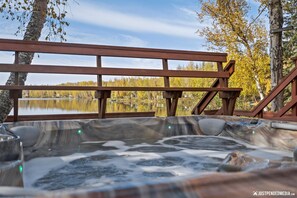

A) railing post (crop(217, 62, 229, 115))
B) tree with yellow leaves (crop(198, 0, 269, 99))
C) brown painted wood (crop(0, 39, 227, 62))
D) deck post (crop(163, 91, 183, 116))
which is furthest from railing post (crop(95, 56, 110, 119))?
tree with yellow leaves (crop(198, 0, 269, 99))

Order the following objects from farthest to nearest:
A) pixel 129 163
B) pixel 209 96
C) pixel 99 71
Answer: pixel 209 96 < pixel 99 71 < pixel 129 163

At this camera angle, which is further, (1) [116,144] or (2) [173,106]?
(2) [173,106]

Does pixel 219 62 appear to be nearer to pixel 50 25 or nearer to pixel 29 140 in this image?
pixel 29 140

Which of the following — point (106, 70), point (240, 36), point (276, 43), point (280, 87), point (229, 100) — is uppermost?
point (240, 36)

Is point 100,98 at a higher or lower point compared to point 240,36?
lower

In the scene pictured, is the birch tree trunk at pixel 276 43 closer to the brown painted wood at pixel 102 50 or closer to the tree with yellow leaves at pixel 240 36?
the brown painted wood at pixel 102 50

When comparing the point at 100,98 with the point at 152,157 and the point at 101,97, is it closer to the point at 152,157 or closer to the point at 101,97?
the point at 101,97

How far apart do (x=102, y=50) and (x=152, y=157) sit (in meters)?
1.36

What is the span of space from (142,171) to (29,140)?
1084 mm

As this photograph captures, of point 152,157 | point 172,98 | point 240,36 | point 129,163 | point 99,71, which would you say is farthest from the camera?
point 240,36

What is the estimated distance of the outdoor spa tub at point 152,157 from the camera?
1.69 ft

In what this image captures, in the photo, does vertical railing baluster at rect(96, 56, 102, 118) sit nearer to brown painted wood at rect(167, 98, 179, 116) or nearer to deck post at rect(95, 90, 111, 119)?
deck post at rect(95, 90, 111, 119)

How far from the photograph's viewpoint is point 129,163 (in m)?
1.87

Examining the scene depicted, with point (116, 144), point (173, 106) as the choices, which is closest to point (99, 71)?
point (116, 144)
